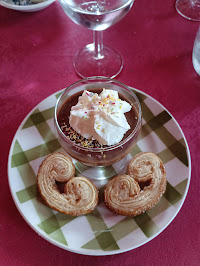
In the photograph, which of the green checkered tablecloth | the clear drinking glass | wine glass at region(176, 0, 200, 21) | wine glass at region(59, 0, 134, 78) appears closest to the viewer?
the green checkered tablecloth

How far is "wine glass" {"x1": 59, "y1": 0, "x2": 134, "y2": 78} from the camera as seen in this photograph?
3.54 feet

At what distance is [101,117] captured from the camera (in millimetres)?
935

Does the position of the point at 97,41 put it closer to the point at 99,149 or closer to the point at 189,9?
the point at 189,9

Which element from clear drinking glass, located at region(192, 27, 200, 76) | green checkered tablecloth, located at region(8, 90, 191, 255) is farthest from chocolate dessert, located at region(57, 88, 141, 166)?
clear drinking glass, located at region(192, 27, 200, 76)

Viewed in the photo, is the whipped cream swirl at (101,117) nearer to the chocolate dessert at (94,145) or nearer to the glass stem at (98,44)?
the chocolate dessert at (94,145)

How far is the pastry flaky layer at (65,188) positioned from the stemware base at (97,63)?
0.43 metres

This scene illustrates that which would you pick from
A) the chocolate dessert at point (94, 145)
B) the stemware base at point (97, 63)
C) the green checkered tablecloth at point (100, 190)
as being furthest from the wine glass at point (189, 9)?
the chocolate dessert at point (94, 145)

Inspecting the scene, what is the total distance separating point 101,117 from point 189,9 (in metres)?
0.76

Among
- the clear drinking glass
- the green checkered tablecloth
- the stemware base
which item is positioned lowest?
the green checkered tablecloth

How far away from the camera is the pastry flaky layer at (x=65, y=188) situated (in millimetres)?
926

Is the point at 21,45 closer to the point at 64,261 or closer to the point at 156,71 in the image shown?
the point at 156,71

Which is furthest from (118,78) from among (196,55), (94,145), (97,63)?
(94,145)

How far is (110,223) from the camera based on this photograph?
3.06 ft

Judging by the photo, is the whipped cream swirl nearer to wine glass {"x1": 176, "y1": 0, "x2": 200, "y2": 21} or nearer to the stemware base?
the stemware base
